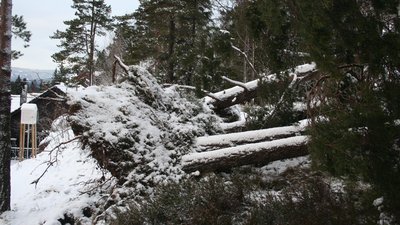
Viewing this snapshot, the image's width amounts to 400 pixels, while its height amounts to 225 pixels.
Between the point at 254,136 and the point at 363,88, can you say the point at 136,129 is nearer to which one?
the point at 254,136

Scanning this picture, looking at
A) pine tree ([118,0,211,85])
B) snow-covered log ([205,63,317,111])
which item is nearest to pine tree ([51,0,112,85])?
pine tree ([118,0,211,85])

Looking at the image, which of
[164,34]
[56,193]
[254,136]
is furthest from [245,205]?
[164,34]

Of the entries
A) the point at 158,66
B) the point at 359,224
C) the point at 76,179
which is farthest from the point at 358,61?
the point at 158,66

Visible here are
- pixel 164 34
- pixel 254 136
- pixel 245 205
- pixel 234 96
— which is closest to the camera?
pixel 245 205

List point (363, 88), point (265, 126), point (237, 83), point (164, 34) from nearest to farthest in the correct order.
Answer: point (363, 88) → point (265, 126) → point (237, 83) → point (164, 34)

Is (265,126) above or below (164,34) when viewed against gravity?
below

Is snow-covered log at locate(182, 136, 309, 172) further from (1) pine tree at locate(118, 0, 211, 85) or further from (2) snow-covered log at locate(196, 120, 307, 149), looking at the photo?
(1) pine tree at locate(118, 0, 211, 85)

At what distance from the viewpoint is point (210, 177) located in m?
5.46

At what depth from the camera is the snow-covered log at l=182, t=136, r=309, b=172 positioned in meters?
6.30

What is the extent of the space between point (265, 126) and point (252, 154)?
52.7 inches

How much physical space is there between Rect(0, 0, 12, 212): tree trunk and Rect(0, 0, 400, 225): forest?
0.29 ft

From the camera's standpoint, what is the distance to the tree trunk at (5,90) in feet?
29.3

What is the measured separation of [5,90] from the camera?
9.02 m

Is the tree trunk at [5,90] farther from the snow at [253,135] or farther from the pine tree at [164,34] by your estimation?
the pine tree at [164,34]
